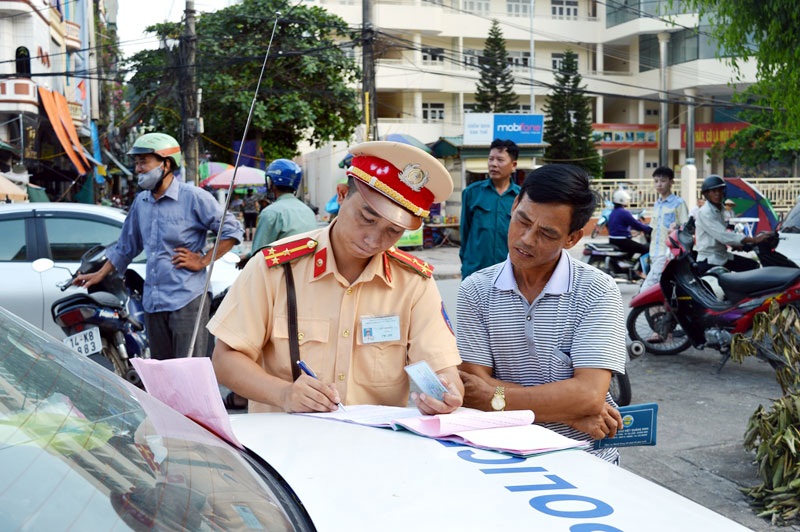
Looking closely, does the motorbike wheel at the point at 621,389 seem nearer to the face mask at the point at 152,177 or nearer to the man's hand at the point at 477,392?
the face mask at the point at 152,177

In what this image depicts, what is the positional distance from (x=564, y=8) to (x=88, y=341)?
44.3 meters

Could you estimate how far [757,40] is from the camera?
920 cm

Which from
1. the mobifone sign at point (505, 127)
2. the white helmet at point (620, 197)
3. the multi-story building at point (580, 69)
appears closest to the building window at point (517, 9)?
the multi-story building at point (580, 69)

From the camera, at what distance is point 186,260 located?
4.86 meters

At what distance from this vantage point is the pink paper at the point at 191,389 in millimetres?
1681

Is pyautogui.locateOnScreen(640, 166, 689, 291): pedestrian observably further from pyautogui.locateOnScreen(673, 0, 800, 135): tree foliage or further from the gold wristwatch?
the gold wristwatch

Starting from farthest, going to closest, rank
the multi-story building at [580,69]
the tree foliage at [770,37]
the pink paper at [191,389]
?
1. the multi-story building at [580,69]
2. the tree foliage at [770,37]
3. the pink paper at [191,389]

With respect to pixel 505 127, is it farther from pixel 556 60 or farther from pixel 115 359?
pixel 556 60

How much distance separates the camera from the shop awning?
19594mm

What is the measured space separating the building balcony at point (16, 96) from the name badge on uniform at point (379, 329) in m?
19.5

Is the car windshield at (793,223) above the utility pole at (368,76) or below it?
below

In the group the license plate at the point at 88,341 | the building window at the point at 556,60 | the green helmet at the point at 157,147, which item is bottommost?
the license plate at the point at 88,341

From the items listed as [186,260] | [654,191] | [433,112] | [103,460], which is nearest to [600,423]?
[103,460]

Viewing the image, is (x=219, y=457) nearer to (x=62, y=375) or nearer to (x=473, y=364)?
(x=62, y=375)
